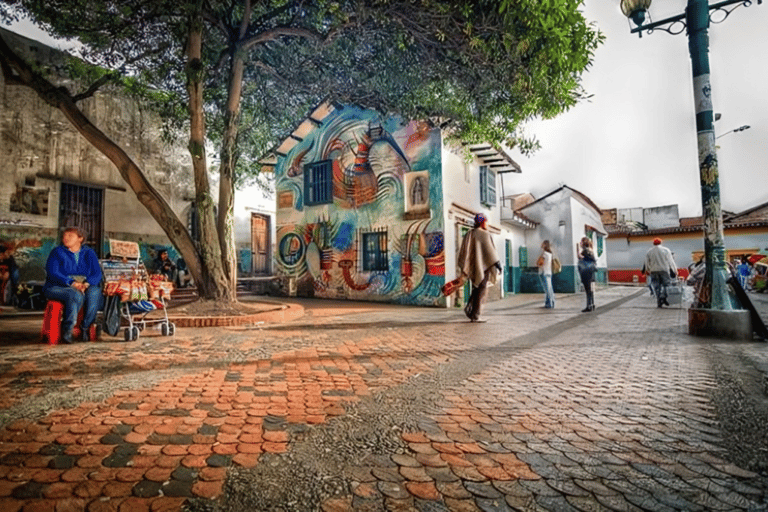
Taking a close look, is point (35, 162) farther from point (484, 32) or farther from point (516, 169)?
point (516, 169)

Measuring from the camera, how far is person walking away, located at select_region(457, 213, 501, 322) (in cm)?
748

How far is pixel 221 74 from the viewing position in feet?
31.4

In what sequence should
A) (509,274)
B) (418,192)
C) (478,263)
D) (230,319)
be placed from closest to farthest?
(230,319)
(478,263)
(418,192)
(509,274)

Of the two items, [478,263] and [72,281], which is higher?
[478,263]

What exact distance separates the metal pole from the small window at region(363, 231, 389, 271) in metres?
8.30

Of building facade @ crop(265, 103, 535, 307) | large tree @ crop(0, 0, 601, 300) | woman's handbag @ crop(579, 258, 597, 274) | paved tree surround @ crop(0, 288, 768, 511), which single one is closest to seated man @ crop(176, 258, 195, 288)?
building facade @ crop(265, 103, 535, 307)

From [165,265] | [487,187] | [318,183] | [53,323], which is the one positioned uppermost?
[318,183]

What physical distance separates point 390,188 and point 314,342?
8008mm

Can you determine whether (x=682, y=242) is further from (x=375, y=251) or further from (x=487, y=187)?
(x=375, y=251)

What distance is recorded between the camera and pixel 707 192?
559 cm

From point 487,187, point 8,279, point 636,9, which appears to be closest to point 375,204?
point 487,187

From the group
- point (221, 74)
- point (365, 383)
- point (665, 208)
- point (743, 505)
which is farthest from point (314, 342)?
point (665, 208)

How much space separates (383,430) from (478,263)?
5537 millimetres

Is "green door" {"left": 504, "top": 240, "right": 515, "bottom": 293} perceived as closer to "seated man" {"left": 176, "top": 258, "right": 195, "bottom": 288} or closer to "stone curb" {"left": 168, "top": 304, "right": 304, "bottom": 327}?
"stone curb" {"left": 168, "top": 304, "right": 304, "bottom": 327}
